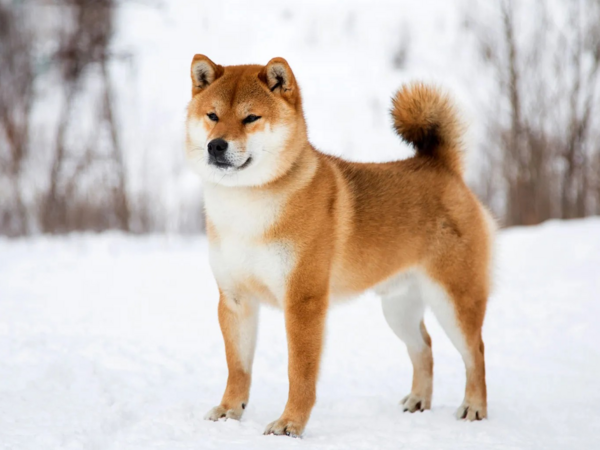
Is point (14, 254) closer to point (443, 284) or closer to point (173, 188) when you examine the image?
point (173, 188)

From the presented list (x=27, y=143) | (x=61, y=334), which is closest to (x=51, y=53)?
(x=27, y=143)

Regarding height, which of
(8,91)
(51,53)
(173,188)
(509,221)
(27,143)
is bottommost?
(509,221)

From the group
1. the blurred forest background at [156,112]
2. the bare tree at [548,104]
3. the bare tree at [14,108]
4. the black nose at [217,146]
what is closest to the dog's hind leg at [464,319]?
the black nose at [217,146]

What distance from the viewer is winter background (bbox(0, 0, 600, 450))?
3.55m

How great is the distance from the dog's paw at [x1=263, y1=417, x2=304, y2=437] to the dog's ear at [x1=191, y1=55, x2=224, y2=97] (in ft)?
6.23

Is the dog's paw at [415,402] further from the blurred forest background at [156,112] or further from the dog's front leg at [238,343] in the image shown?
the blurred forest background at [156,112]

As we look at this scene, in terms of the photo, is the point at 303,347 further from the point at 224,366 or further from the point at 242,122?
the point at 224,366

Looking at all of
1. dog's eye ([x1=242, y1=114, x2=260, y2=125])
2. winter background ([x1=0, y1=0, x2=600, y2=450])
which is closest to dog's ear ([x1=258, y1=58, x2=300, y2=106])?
dog's eye ([x1=242, y1=114, x2=260, y2=125])

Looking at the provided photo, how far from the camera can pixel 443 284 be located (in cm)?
390

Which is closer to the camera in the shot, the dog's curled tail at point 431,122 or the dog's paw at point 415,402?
the dog's paw at point 415,402

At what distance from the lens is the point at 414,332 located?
431 cm

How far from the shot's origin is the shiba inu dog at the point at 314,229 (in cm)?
324

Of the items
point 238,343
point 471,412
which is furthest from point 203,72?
point 471,412

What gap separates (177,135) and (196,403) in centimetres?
912
